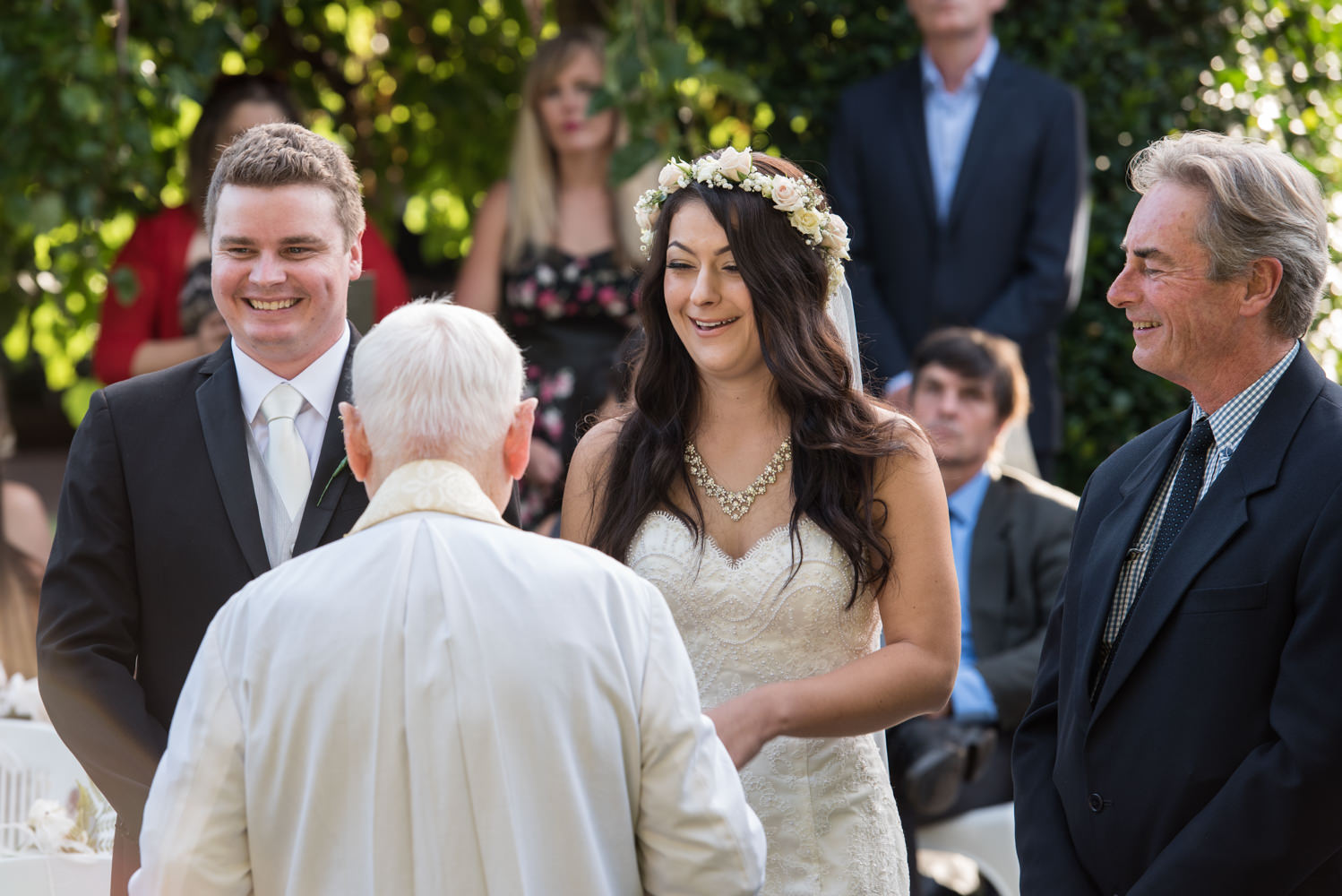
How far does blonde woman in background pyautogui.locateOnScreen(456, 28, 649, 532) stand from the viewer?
5266 millimetres

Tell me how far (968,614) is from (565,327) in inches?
67.8

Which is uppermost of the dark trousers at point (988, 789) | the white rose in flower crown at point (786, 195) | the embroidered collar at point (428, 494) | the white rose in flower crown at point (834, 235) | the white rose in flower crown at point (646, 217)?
the white rose in flower crown at point (786, 195)

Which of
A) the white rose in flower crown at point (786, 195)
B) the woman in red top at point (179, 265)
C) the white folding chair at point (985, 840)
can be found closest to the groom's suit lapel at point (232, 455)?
the white rose in flower crown at point (786, 195)

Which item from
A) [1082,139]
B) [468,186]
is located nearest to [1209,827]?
[1082,139]

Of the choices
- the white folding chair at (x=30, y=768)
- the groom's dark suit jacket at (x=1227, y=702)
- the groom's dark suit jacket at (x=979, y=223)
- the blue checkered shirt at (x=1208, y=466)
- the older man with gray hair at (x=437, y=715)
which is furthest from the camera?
the groom's dark suit jacket at (x=979, y=223)

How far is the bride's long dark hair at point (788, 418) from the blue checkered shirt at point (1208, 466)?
448 mm

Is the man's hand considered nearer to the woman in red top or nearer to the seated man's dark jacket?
the seated man's dark jacket

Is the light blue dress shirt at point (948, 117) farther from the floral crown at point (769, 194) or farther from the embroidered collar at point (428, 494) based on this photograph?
the embroidered collar at point (428, 494)

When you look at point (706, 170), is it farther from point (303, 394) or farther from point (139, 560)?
point (139, 560)

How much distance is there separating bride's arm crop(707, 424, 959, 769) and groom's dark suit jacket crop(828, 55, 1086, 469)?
247 cm

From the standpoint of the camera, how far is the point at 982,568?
486 centimetres

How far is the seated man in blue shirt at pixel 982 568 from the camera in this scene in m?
4.51

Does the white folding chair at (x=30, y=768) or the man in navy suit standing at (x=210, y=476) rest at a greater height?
the man in navy suit standing at (x=210, y=476)

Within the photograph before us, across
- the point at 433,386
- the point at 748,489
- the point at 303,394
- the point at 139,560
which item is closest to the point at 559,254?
the point at 748,489
